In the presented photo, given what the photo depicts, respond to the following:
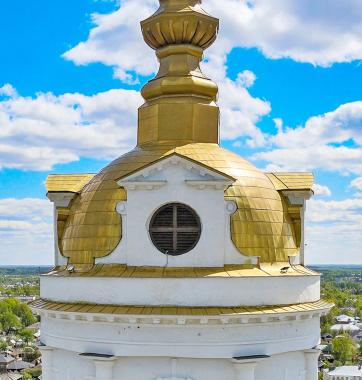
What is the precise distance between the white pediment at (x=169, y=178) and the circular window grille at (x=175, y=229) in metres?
0.67

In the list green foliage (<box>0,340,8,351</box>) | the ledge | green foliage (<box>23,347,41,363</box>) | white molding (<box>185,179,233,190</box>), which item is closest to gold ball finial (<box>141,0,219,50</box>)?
white molding (<box>185,179,233,190</box>)

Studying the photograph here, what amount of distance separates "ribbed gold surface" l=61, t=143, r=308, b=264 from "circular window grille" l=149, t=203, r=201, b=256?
3.17ft

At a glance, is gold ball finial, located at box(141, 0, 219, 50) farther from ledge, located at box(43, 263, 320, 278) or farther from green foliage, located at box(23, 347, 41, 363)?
green foliage, located at box(23, 347, 41, 363)

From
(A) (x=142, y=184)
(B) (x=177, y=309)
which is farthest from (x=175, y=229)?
(B) (x=177, y=309)

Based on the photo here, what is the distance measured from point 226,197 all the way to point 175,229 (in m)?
1.65

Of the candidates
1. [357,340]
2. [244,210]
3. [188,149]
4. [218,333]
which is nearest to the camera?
[218,333]

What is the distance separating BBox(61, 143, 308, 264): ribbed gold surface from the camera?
664 inches

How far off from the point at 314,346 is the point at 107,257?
6.01 m

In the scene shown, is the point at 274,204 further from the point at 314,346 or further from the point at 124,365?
the point at 124,365

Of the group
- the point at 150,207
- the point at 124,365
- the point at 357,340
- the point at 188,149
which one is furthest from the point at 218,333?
the point at 357,340

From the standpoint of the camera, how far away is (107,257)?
16766mm

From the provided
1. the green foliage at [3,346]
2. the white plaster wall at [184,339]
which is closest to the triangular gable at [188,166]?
the white plaster wall at [184,339]

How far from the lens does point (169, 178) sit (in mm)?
16531

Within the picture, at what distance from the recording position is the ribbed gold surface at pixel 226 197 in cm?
1688
